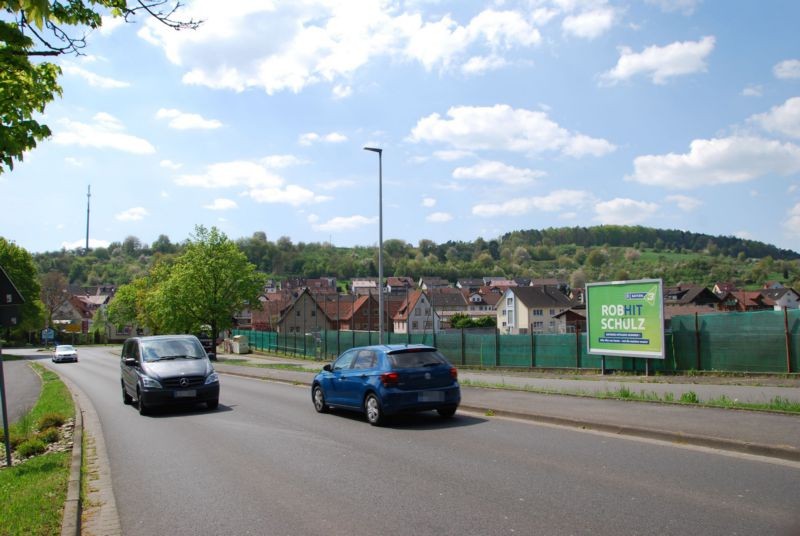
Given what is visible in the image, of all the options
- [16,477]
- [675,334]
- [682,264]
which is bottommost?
[16,477]

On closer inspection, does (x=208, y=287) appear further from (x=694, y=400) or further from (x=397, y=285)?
(x=397, y=285)

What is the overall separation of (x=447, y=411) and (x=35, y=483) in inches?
279

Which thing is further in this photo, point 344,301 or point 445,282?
point 445,282

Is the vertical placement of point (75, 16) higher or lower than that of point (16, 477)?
higher

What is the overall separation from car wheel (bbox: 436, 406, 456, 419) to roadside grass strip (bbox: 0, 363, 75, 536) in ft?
21.0

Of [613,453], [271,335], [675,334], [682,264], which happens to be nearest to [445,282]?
[682,264]

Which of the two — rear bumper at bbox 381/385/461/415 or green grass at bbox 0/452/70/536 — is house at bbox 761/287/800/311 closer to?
rear bumper at bbox 381/385/461/415

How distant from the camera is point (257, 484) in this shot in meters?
7.76

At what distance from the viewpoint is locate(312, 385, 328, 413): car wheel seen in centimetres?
1434

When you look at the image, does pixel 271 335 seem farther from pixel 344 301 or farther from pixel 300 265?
pixel 300 265

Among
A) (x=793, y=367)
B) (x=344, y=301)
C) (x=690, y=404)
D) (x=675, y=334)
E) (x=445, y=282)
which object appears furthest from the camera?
(x=445, y=282)

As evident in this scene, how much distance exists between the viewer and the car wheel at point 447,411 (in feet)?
40.7

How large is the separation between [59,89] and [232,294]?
144 ft

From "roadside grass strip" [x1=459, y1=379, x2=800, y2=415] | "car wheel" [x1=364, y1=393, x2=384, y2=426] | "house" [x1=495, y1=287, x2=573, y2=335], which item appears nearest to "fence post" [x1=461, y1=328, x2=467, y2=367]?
"roadside grass strip" [x1=459, y1=379, x2=800, y2=415]
